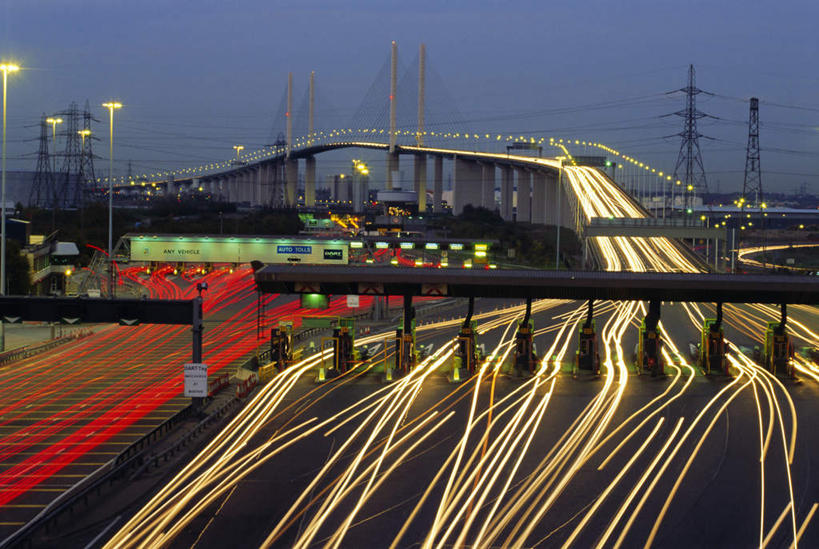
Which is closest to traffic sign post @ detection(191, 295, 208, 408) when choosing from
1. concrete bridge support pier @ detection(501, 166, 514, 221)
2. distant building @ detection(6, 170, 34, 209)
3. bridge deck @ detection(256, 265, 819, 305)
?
bridge deck @ detection(256, 265, 819, 305)

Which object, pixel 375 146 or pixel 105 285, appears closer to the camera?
pixel 105 285

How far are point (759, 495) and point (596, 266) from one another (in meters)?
44.9

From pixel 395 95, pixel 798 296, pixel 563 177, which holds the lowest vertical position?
pixel 798 296

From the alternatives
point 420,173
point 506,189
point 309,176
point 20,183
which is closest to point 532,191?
point 506,189

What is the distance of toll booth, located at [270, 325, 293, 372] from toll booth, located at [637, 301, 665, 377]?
1029 centimetres

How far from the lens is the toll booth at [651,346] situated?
25.4m

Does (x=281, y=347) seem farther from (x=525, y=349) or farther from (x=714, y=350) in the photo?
(x=714, y=350)

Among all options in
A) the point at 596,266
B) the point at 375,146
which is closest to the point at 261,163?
the point at 375,146

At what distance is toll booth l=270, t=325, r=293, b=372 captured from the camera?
2639 centimetres

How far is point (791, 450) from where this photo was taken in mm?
17016

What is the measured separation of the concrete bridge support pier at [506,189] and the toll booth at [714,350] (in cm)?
8078

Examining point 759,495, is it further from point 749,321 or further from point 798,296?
point 749,321

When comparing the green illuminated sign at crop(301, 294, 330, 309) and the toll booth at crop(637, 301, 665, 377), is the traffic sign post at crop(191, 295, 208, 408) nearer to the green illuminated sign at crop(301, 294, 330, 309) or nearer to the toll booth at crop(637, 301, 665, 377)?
the green illuminated sign at crop(301, 294, 330, 309)

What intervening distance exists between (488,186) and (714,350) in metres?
90.3
